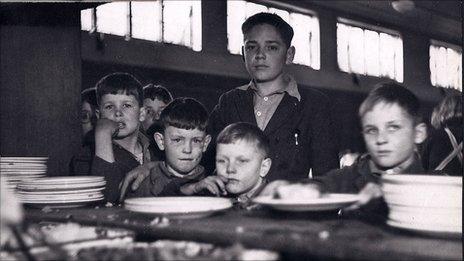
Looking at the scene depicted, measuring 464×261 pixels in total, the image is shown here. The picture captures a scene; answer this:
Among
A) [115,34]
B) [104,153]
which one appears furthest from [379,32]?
[104,153]

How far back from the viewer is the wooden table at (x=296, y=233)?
1.33 metres

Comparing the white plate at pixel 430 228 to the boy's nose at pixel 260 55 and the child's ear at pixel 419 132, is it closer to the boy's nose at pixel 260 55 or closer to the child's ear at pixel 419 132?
the child's ear at pixel 419 132

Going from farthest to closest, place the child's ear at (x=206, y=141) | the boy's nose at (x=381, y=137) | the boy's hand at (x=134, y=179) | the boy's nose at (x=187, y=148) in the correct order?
the child's ear at (x=206, y=141) → the boy's nose at (x=187, y=148) → the boy's hand at (x=134, y=179) → the boy's nose at (x=381, y=137)

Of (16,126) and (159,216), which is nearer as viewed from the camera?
(159,216)

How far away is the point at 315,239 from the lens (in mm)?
1449

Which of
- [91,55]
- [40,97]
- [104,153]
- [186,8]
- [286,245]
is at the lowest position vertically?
[286,245]

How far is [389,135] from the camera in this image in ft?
8.23

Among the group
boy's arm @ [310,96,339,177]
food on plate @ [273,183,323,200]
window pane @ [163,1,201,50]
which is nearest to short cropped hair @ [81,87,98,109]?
boy's arm @ [310,96,339,177]

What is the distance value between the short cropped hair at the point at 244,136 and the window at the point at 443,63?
1278 cm

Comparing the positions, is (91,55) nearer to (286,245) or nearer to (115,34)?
(115,34)

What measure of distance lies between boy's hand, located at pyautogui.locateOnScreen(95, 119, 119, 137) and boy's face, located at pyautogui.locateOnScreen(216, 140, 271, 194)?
649 mm

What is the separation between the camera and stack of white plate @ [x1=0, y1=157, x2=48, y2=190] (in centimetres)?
267

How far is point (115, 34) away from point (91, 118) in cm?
415

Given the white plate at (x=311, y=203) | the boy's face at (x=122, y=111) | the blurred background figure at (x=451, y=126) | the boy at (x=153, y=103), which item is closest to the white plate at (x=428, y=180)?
the white plate at (x=311, y=203)
